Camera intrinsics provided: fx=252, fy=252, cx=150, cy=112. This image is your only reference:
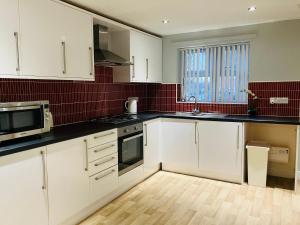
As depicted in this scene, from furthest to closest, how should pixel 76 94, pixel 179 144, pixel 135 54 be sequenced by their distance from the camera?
pixel 179 144 < pixel 135 54 < pixel 76 94

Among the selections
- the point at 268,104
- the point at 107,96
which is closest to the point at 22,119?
the point at 107,96

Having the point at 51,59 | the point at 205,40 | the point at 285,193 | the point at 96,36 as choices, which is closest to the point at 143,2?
the point at 96,36

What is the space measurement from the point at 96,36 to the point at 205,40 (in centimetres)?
171

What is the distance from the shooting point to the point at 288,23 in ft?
11.1

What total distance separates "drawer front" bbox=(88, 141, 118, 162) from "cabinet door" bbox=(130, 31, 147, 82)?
3.67ft

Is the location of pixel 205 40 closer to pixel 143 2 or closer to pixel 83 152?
pixel 143 2

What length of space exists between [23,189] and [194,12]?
255 centimetres

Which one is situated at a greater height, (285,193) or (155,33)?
(155,33)

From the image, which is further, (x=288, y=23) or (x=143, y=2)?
(x=288, y=23)

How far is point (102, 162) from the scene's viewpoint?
2.69 metres

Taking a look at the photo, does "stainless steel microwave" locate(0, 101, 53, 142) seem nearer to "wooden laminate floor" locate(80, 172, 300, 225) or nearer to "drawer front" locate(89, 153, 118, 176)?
"drawer front" locate(89, 153, 118, 176)

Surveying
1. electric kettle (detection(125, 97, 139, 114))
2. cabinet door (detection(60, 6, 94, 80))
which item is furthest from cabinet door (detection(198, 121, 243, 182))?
cabinet door (detection(60, 6, 94, 80))

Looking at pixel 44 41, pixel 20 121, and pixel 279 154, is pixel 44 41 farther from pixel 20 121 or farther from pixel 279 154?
pixel 279 154

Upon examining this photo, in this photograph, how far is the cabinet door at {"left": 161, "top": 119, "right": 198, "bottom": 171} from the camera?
3.61m
